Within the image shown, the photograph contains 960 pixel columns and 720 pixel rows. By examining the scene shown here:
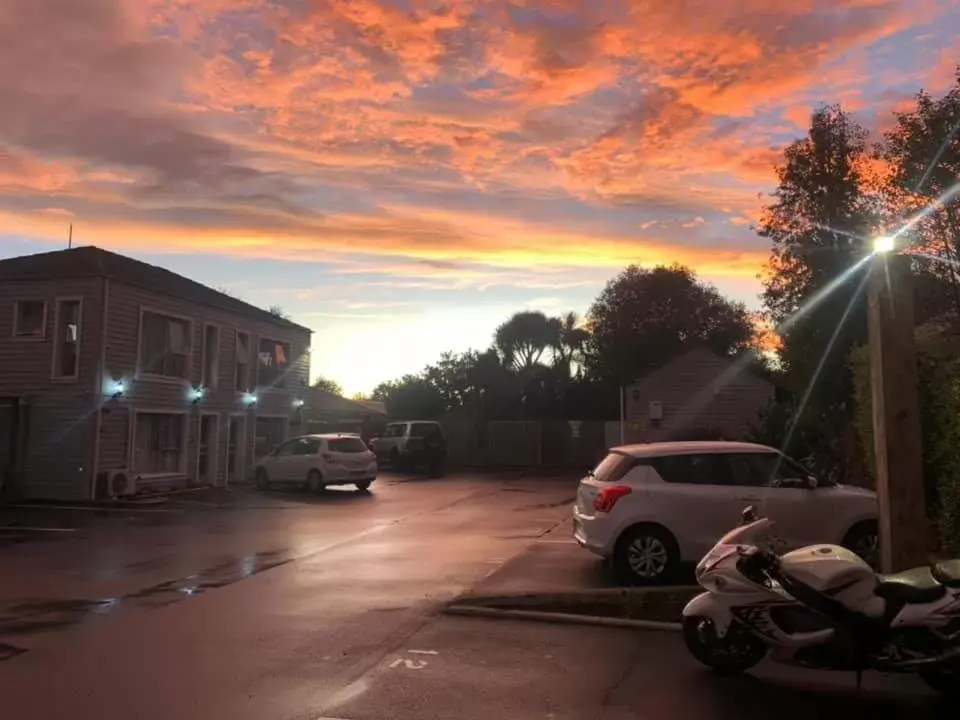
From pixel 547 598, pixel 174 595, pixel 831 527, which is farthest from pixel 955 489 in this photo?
pixel 174 595

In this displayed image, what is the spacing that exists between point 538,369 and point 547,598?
143 feet

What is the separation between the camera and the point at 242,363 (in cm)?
2878

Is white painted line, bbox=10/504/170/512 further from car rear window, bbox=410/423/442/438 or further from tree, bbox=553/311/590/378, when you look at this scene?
tree, bbox=553/311/590/378

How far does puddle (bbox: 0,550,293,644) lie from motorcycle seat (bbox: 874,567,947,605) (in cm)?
682

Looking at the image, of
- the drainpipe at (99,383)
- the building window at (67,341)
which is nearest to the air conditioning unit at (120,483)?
the drainpipe at (99,383)

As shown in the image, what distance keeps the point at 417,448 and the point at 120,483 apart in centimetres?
1377

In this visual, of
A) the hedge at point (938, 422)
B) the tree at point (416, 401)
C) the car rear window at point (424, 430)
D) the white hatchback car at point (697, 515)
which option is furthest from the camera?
the tree at point (416, 401)

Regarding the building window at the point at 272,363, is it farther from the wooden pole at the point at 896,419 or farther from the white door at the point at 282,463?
the wooden pole at the point at 896,419

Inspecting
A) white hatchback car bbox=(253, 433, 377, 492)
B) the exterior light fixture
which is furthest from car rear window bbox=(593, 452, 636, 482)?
white hatchback car bbox=(253, 433, 377, 492)

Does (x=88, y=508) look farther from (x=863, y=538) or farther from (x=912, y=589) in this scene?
(x=912, y=589)

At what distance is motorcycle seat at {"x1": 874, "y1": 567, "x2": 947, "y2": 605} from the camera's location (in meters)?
5.61

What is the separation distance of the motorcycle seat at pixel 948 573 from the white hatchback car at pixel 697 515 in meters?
4.31

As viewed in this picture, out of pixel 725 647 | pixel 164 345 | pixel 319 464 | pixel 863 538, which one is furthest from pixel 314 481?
pixel 725 647

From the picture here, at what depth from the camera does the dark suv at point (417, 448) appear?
3362cm
